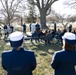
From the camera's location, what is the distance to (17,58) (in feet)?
12.3

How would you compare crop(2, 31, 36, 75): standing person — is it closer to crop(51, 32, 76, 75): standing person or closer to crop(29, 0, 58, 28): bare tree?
crop(51, 32, 76, 75): standing person

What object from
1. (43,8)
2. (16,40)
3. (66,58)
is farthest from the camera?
(43,8)

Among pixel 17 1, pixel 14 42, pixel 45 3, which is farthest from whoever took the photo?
pixel 17 1

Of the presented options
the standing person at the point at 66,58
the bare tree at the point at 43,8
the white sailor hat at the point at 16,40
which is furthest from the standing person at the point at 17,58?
the bare tree at the point at 43,8

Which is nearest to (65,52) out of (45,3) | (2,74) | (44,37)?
(2,74)

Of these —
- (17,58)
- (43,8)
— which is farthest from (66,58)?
(43,8)

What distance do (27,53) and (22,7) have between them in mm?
47584

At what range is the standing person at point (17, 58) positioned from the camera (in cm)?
370

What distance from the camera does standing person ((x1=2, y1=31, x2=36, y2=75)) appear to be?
146 inches

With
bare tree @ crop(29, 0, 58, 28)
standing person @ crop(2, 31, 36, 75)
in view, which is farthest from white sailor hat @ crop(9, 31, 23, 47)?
bare tree @ crop(29, 0, 58, 28)

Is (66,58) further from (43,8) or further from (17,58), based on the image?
(43,8)

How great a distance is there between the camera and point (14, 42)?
12.1ft

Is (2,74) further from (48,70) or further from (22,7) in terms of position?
(22,7)

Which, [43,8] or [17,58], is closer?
[17,58]
